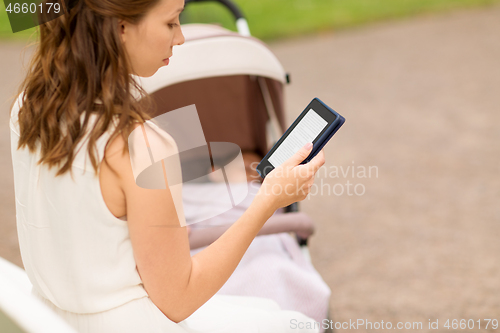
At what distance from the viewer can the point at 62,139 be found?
800 millimetres

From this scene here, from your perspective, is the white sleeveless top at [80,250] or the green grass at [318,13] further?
the green grass at [318,13]

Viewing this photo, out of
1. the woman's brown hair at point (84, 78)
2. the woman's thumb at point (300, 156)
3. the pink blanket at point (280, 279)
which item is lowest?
the pink blanket at point (280, 279)

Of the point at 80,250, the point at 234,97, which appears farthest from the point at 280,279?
the point at 234,97

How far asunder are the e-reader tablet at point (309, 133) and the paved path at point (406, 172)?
3.86ft

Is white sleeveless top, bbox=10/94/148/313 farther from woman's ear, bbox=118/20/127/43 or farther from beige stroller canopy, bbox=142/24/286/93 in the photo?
beige stroller canopy, bbox=142/24/286/93

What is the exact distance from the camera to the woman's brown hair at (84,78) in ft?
2.55

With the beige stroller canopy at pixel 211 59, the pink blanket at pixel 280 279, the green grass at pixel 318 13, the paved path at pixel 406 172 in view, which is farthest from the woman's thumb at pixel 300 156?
the green grass at pixel 318 13

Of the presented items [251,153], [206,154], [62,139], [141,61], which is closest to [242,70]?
[206,154]

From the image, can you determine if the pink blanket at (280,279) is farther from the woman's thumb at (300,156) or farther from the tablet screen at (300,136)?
the woman's thumb at (300,156)

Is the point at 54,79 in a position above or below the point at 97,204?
above

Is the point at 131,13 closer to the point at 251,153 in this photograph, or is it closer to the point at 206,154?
the point at 206,154

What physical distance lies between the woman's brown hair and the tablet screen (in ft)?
1.10

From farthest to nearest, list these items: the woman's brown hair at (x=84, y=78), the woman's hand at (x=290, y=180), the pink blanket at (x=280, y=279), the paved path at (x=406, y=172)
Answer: the paved path at (x=406, y=172) < the pink blanket at (x=280, y=279) < the woman's hand at (x=290, y=180) < the woman's brown hair at (x=84, y=78)

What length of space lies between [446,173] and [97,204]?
2.58 m
